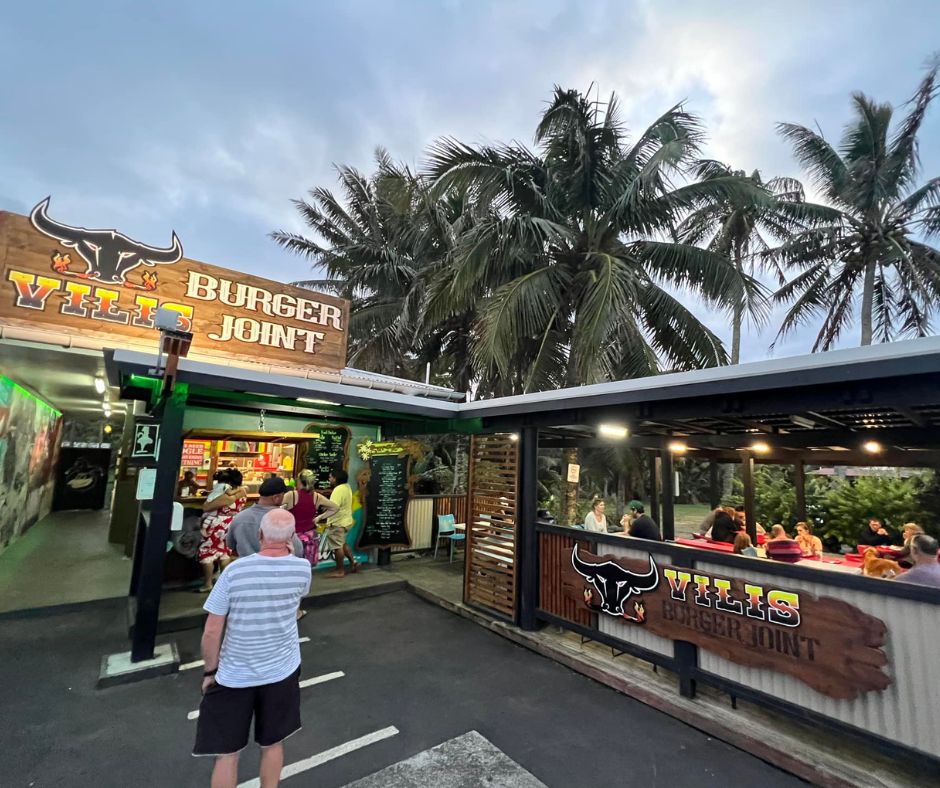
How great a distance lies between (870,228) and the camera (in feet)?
43.8

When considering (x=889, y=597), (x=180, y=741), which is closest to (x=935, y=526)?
(x=889, y=597)

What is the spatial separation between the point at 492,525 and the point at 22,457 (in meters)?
8.74

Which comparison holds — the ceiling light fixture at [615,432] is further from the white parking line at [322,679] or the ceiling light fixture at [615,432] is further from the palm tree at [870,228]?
the palm tree at [870,228]

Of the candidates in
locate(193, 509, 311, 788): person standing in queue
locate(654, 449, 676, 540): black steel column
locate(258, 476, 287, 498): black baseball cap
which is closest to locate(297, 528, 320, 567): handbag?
locate(258, 476, 287, 498): black baseball cap

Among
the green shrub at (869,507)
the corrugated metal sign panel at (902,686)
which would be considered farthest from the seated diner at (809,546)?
the green shrub at (869,507)

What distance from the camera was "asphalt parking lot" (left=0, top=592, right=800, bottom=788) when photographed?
9.20 feet

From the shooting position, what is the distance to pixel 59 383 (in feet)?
24.9

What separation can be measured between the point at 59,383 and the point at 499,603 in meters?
8.19

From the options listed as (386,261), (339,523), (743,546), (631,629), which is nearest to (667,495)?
(743,546)

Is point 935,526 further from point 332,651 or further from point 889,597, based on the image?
point 332,651

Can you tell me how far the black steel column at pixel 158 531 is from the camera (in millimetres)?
4055

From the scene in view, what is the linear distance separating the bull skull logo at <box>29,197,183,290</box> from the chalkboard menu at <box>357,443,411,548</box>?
4.20 meters

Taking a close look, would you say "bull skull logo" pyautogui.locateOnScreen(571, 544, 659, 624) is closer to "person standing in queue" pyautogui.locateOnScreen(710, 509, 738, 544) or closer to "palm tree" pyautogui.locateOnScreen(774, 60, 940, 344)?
"person standing in queue" pyautogui.locateOnScreen(710, 509, 738, 544)

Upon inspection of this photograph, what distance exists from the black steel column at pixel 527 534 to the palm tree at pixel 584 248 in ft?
8.18
